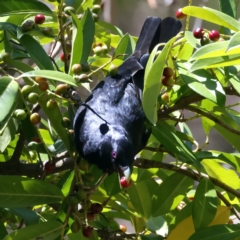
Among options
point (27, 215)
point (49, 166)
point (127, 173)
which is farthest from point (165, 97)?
point (27, 215)

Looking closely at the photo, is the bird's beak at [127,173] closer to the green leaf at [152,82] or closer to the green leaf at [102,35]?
the green leaf at [152,82]

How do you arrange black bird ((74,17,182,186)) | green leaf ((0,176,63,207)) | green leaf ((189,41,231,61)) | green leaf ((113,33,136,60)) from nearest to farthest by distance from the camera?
green leaf ((189,41,231,61))
green leaf ((0,176,63,207))
black bird ((74,17,182,186))
green leaf ((113,33,136,60))

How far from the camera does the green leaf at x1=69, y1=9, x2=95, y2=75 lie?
100cm

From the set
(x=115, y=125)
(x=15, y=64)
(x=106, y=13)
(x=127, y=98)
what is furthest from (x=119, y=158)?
(x=106, y=13)

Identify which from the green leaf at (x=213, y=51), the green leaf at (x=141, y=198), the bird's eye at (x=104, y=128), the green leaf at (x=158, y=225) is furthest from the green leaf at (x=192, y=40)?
the green leaf at (x=158, y=225)

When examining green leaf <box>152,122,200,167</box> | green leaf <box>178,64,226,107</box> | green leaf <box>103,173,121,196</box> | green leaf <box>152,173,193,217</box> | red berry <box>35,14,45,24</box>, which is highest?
red berry <box>35,14,45,24</box>

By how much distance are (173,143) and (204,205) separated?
A: 0.48 feet

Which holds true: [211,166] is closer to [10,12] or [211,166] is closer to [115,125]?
[115,125]

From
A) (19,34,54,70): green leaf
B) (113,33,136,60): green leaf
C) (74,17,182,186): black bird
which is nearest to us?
(19,34,54,70): green leaf

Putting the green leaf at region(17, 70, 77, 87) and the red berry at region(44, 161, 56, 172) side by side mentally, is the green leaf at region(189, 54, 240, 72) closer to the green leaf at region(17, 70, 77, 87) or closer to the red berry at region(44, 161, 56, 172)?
the green leaf at region(17, 70, 77, 87)

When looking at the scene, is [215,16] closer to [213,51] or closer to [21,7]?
[213,51]

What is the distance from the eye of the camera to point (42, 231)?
0.90 metres

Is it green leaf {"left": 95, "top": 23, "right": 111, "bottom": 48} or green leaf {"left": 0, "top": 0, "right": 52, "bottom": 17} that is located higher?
green leaf {"left": 0, "top": 0, "right": 52, "bottom": 17}

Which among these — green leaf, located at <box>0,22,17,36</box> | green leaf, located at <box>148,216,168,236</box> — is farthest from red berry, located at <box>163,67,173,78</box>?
green leaf, located at <box>148,216,168,236</box>
